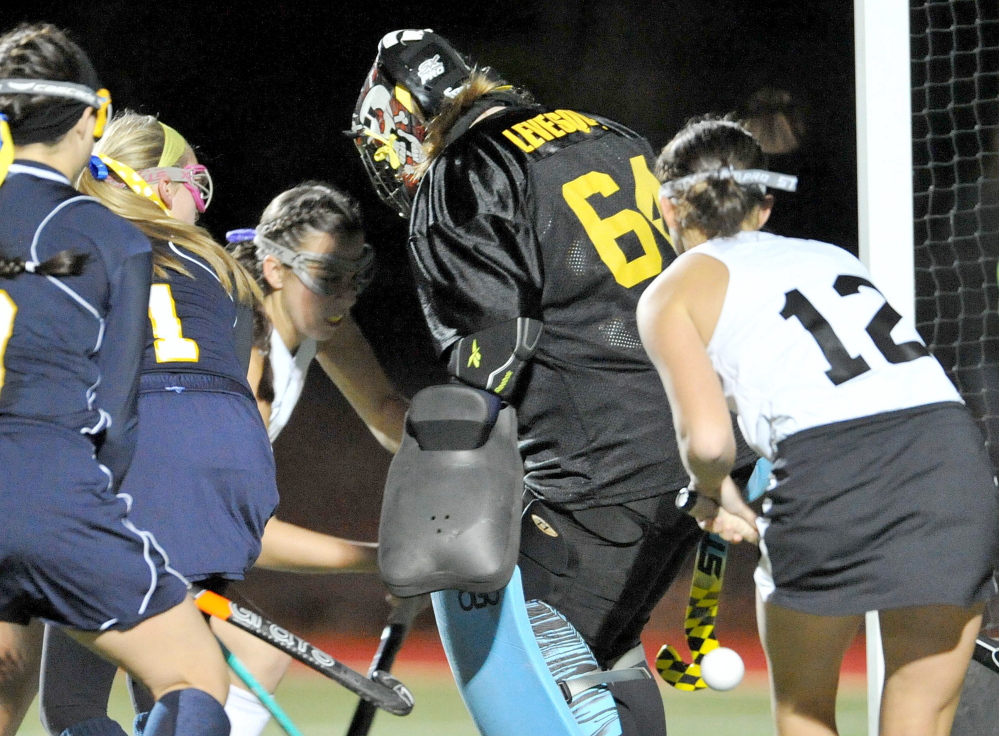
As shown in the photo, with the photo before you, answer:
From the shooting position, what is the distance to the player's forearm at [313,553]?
7.28ft

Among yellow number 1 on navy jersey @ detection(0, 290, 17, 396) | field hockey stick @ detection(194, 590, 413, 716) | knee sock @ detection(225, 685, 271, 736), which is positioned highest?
yellow number 1 on navy jersey @ detection(0, 290, 17, 396)

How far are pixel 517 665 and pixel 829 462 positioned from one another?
1.76ft

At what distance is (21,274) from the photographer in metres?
1.39

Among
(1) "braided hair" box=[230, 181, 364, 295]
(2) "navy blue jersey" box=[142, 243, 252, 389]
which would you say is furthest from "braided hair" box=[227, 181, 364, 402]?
(2) "navy blue jersey" box=[142, 243, 252, 389]

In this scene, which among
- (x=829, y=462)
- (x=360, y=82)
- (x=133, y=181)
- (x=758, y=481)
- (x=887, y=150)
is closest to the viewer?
(x=829, y=462)

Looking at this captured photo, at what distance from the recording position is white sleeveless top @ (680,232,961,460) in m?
1.47

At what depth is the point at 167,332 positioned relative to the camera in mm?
1682

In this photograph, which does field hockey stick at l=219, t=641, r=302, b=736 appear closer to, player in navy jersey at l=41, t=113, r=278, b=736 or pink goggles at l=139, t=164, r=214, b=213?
player in navy jersey at l=41, t=113, r=278, b=736

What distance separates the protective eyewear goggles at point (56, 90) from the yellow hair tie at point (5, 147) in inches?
1.5

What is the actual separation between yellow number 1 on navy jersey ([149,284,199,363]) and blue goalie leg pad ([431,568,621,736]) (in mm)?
513

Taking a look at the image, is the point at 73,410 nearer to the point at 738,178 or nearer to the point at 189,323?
the point at 189,323

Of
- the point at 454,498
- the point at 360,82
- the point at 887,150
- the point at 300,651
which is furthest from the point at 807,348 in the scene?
the point at 360,82

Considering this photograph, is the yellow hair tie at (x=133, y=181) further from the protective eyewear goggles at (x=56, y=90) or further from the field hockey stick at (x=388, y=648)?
the field hockey stick at (x=388, y=648)

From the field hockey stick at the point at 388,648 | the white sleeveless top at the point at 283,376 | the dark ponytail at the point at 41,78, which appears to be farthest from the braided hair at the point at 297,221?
the dark ponytail at the point at 41,78
